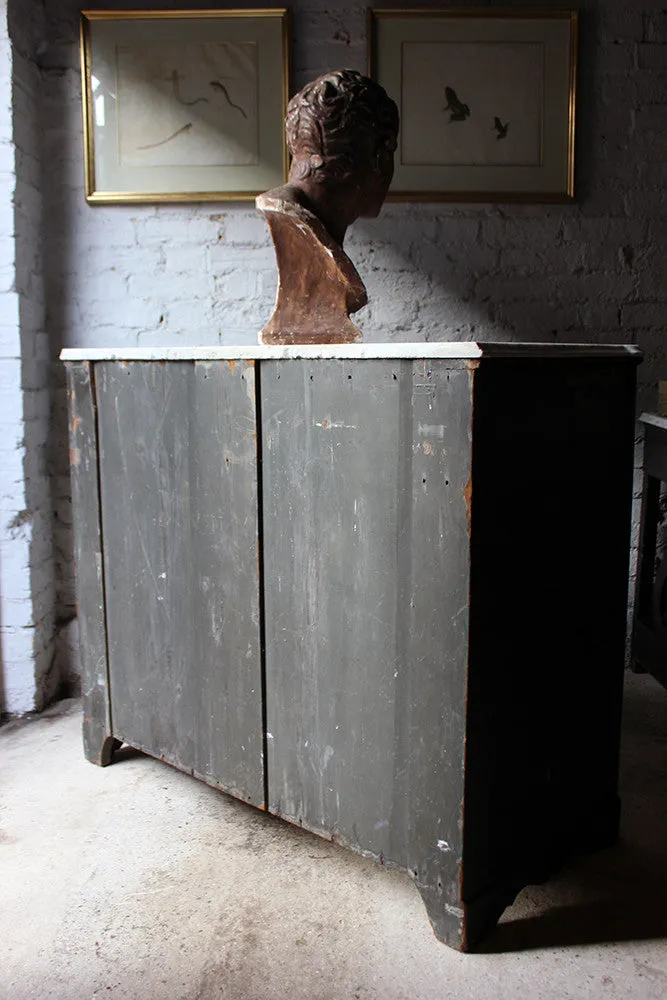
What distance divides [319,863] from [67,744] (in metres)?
1.01

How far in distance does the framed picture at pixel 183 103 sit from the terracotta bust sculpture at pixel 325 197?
0.74 m

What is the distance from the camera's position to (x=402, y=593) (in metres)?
1.63

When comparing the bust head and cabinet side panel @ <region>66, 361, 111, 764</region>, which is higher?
the bust head

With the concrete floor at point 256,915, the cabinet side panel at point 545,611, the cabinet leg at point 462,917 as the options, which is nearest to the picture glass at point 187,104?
the cabinet side panel at point 545,611

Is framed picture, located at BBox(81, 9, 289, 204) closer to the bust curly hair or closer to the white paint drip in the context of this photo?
the bust curly hair

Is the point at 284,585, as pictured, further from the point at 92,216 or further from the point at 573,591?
the point at 92,216

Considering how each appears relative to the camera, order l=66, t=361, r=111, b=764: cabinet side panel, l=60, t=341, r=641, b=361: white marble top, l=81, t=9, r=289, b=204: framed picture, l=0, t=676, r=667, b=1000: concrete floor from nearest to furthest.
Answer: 1. l=60, t=341, r=641, b=361: white marble top
2. l=0, t=676, r=667, b=1000: concrete floor
3. l=66, t=361, r=111, b=764: cabinet side panel
4. l=81, t=9, r=289, b=204: framed picture

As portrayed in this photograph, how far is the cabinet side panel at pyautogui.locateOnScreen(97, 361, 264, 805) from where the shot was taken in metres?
1.93

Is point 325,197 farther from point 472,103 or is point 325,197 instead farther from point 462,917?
point 462,917

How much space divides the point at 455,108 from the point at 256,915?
2.43 metres

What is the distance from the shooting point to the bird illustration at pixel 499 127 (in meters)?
2.77

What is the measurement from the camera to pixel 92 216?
284cm

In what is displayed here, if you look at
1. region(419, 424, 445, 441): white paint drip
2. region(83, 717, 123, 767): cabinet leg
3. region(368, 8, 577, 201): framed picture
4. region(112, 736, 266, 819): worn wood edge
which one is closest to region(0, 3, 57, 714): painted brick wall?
region(83, 717, 123, 767): cabinet leg

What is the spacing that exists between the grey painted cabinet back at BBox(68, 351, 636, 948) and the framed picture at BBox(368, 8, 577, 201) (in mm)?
1268
